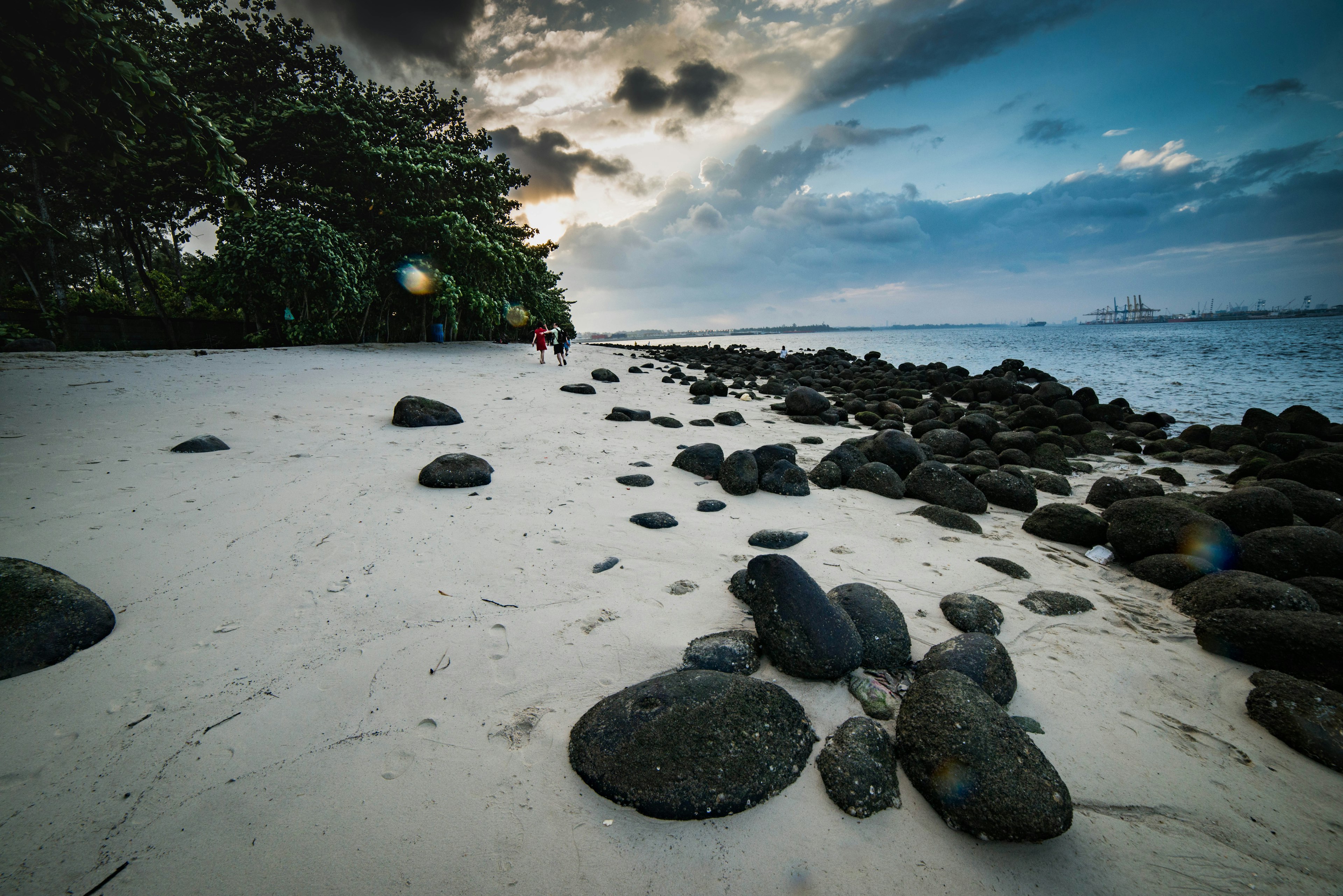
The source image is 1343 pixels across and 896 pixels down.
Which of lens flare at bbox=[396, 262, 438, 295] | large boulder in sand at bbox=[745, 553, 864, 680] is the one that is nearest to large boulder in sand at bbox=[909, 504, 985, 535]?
large boulder in sand at bbox=[745, 553, 864, 680]

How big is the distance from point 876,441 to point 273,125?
20.3 m

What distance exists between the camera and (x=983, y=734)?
5.80 ft

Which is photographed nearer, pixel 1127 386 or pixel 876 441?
pixel 876 441

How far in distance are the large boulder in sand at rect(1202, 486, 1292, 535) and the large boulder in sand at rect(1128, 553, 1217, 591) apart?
3.39 ft

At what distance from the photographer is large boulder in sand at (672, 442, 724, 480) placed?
17.6ft

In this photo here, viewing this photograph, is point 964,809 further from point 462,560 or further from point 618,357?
point 618,357

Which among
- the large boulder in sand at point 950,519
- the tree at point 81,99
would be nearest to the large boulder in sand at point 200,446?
the tree at point 81,99

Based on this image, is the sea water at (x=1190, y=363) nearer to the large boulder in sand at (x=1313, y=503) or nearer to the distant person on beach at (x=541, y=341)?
the large boulder in sand at (x=1313, y=503)

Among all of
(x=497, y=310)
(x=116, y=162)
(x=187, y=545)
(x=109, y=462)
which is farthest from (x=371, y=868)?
(x=497, y=310)

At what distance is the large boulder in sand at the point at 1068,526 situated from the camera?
167 inches

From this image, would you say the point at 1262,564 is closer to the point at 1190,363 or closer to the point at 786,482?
the point at 786,482

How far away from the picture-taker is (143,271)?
16969 mm

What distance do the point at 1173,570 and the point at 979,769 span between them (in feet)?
10.5

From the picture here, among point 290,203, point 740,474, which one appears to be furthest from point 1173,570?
point 290,203
